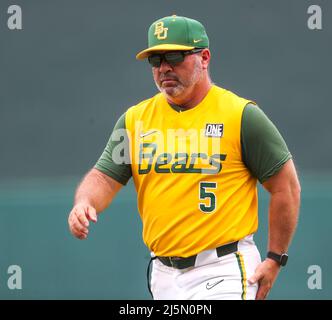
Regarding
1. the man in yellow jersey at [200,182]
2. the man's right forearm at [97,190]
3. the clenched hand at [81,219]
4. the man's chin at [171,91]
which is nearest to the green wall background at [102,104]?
the man's right forearm at [97,190]

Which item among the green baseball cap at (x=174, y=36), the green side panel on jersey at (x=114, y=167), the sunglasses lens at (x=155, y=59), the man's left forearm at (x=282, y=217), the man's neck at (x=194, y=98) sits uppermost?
the green baseball cap at (x=174, y=36)

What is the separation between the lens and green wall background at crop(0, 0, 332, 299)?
24.9 ft

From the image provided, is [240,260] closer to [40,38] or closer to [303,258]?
[303,258]

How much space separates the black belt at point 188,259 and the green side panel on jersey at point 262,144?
13.7 inches

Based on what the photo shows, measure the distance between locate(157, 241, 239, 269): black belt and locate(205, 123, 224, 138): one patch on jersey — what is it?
0.49 m

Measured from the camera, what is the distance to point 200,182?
3988mm

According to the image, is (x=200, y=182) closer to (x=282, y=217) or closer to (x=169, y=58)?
(x=282, y=217)

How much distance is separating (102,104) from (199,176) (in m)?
3.93

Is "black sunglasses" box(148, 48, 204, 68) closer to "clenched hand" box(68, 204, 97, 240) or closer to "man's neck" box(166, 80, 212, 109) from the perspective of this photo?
"man's neck" box(166, 80, 212, 109)

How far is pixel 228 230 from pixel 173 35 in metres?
0.93

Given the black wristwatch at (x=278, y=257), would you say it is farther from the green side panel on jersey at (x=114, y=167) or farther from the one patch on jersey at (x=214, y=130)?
the green side panel on jersey at (x=114, y=167)

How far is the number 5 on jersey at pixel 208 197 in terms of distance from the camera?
3955 millimetres

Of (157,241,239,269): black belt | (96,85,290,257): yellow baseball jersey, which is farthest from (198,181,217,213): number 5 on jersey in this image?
(157,241,239,269): black belt

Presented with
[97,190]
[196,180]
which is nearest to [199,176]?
[196,180]
